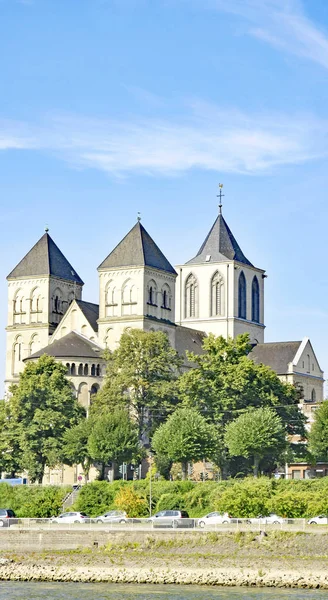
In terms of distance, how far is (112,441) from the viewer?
95000 millimetres

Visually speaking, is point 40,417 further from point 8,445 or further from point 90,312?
point 90,312

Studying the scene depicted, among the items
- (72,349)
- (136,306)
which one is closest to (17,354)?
(72,349)

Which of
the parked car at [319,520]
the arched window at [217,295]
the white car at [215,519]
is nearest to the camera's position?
the parked car at [319,520]

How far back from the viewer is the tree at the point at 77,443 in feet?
314

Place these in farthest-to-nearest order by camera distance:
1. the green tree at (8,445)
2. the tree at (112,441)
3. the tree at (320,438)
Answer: the tree at (320,438), the green tree at (8,445), the tree at (112,441)

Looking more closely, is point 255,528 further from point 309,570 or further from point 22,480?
point 22,480

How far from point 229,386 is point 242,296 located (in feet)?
107

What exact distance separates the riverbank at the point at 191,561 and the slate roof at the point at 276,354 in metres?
58.2

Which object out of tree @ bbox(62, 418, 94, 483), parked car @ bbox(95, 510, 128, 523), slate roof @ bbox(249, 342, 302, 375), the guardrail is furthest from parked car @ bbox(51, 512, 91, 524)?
slate roof @ bbox(249, 342, 302, 375)

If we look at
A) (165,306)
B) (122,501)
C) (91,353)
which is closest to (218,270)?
(165,306)

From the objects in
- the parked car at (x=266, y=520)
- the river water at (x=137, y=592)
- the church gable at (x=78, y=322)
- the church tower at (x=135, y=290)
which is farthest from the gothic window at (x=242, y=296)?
the river water at (x=137, y=592)

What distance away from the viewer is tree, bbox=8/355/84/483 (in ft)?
316

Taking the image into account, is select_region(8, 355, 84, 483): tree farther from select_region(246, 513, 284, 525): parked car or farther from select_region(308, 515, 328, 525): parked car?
select_region(308, 515, 328, 525): parked car

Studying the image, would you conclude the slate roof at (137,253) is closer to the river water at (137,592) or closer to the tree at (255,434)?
the tree at (255,434)
